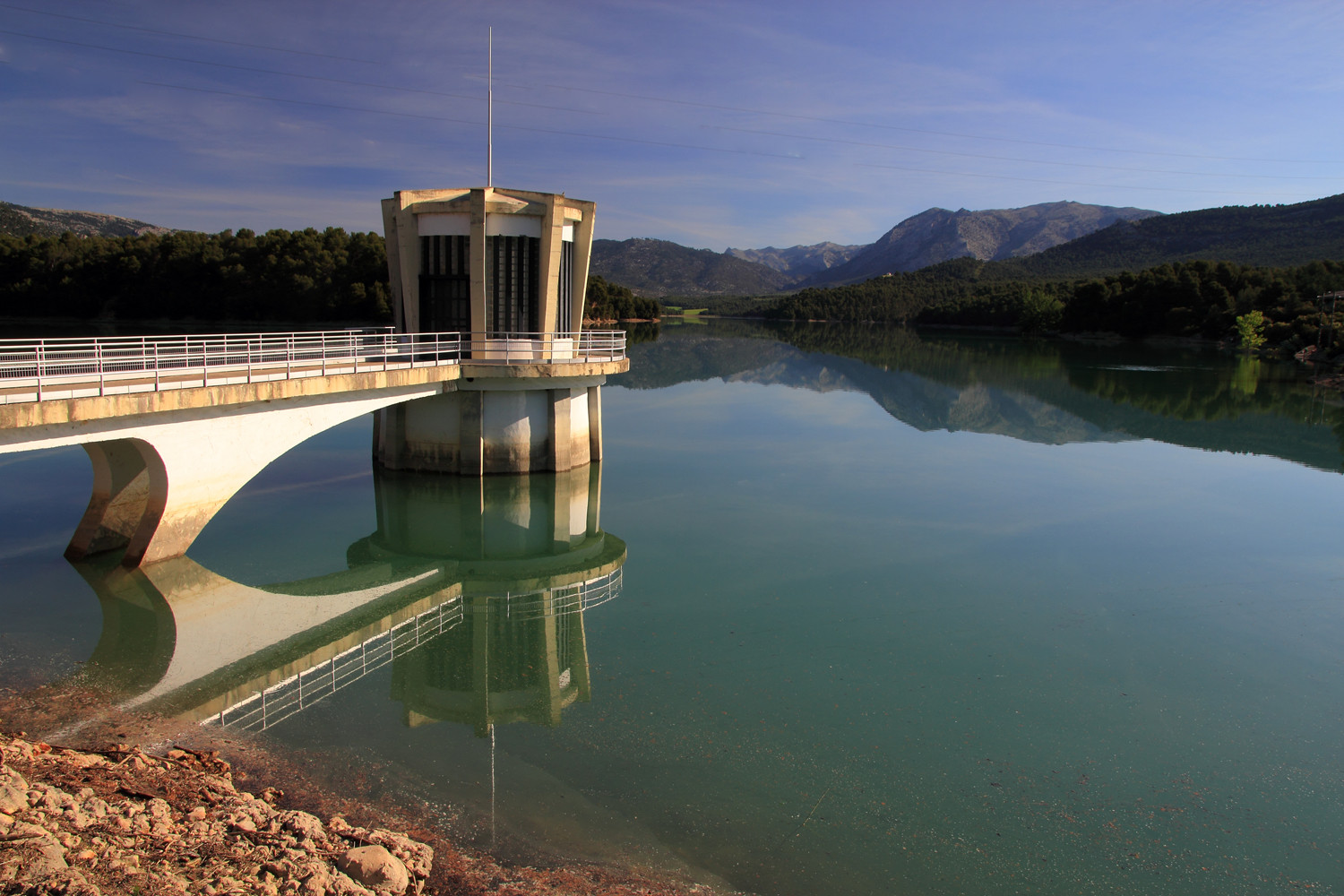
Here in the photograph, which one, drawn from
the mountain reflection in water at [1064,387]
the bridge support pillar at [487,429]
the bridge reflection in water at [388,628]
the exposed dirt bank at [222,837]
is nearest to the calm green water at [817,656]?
the bridge reflection in water at [388,628]

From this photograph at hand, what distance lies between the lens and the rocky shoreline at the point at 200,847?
576 cm

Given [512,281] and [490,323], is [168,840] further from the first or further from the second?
[512,281]

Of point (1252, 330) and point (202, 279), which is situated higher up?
point (202, 279)

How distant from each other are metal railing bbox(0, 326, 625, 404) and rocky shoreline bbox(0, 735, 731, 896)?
21.3ft

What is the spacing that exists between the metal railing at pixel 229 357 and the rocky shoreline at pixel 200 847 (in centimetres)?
650

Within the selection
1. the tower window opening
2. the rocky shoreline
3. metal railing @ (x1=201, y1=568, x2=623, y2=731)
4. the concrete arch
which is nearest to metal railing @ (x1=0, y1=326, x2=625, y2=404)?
the tower window opening

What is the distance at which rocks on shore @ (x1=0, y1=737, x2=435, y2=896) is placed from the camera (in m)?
5.72

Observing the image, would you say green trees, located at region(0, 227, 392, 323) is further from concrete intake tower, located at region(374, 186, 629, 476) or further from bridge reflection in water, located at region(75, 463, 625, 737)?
bridge reflection in water, located at region(75, 463, 625, 737)

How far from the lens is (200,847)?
6.31 m

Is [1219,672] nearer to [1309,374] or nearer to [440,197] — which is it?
[440,197]

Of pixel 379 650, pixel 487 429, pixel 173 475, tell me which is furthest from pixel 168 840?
pixel 487 429

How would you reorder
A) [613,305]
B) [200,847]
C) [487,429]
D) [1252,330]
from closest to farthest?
[200,847]
[487,429]
[1252,330]
[613,305]

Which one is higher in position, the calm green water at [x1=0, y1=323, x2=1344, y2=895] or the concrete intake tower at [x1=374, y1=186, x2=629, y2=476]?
the concrete intake tower at [x1=374, y1=186, x2=629, y2=476]

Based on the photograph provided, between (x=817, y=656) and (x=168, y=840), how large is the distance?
7.85 meters
